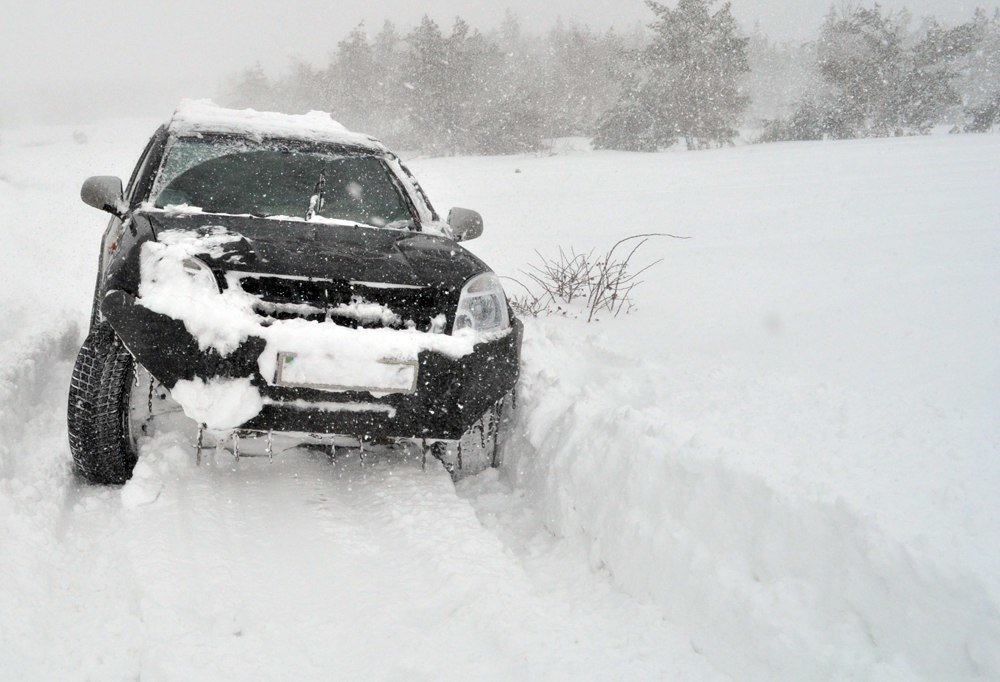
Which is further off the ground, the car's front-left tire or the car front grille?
the car front grille

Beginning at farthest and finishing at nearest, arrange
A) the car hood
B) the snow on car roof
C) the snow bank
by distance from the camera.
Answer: the snow on car roof → the car hood → the snow bank

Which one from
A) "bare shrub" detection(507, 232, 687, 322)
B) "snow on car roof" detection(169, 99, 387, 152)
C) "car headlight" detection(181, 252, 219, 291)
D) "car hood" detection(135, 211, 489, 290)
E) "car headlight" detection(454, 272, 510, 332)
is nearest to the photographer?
"car headlight" detection(181, 252, 219, 291)

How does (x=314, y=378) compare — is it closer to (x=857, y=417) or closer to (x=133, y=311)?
(x=133, y=311)

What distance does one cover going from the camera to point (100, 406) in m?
2.66

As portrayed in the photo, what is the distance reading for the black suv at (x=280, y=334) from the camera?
8.16 ft

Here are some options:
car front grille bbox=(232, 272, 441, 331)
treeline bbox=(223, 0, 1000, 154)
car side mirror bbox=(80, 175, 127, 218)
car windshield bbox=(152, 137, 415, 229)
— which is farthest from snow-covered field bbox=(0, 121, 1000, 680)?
treeline bbox=(223, 0, 1000, 154)

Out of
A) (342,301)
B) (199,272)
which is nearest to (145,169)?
(199,272)

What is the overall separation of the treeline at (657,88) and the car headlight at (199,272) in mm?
24435

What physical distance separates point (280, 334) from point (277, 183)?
1362mm

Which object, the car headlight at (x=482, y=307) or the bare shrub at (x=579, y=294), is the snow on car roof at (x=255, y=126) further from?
the bare shrub at (x=579, y=294)

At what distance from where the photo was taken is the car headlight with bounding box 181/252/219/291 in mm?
2602

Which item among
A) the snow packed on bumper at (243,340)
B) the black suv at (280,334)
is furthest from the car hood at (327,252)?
the snow packed on bumper at (243,340)

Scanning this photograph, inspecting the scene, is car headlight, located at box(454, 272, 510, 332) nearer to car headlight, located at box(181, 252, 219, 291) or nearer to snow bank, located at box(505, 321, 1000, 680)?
snow bank, located at box(505, 321, 1000, 680)

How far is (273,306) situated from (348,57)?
4812 centimetres
